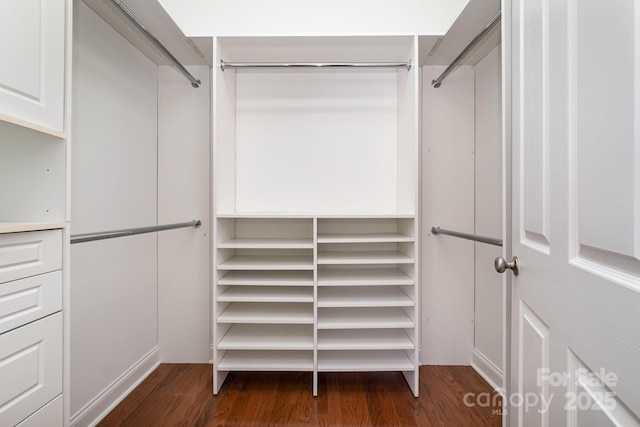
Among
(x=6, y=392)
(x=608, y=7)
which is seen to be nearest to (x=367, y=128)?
(x=608, y=7)

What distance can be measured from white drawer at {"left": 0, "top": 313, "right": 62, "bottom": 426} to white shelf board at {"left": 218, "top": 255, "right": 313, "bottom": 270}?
2.52ft

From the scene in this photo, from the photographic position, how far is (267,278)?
5.41ft

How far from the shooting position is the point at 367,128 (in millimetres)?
1938

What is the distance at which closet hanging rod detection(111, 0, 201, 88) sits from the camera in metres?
1.20

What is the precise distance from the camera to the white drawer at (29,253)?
2.50 feet

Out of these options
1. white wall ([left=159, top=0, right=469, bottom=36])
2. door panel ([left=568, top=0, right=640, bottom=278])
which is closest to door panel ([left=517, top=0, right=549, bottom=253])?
door panel ([left=568, top=0, right=640, bottom=278])

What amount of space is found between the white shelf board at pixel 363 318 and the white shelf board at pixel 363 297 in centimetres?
Answer: 11

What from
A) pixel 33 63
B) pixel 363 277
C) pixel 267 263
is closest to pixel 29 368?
pixel 33 63

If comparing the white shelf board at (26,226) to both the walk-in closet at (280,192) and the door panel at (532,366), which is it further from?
the door panel at (532,366)

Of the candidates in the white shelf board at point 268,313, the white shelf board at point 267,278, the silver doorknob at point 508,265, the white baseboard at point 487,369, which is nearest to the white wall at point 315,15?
the white shelf board at point 267,278

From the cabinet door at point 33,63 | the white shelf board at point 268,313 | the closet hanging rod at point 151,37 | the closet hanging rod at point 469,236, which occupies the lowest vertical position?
the white shelf board at point 268,313

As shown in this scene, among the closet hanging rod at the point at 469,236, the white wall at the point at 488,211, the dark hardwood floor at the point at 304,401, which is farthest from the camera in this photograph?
the white wall at the point at 488,211

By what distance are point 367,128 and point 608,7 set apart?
1.47 meters

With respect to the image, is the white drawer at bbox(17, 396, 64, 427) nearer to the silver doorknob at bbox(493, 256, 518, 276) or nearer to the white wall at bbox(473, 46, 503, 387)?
the silver doorknob at bbox(493, 256, 518, 276)
